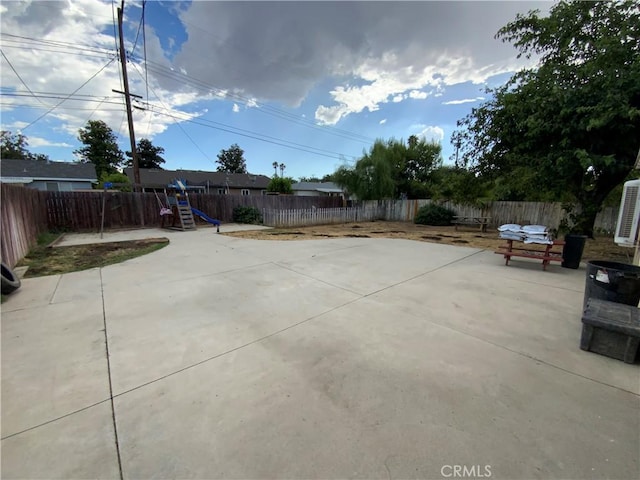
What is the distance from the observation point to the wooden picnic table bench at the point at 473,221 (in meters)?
12.4

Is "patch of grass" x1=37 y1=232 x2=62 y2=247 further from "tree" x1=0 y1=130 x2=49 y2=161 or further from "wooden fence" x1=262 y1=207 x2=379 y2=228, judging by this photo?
"tree" x1=0 y1=130 x2=49 y2=161

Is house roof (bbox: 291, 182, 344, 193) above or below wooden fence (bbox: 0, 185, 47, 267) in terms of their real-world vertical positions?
above

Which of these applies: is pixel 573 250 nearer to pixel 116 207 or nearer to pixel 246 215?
pixel 246 215

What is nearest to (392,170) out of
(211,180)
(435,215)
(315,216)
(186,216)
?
(435,215)

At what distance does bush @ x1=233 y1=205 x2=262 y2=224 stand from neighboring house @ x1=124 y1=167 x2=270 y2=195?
46.9 ft

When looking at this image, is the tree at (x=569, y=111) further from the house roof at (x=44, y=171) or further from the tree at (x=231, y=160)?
the tree at (x=231, y=160)

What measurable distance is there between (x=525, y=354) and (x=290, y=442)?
7.34 feet

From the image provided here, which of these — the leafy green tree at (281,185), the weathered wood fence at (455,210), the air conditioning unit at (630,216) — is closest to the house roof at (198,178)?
the leafy green tree at (281,185)

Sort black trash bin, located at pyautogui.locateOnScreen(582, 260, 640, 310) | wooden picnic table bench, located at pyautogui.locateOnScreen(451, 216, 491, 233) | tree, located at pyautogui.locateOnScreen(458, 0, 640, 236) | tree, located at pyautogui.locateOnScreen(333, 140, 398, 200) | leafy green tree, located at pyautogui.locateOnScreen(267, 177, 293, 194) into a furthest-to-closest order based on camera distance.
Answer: leafy green tree, located at pyautogui.locateOnScreen(267, 177, 293, 194) → tree, located at pyautogui.locateOnScreen(333, 140, 398, 200) → wooden picnic table bench, located at pyautogui.locateOnScreen(451, 216, 491, 233) → tree, located at pyautogui.locateOnScreen(458, 0, 640, 236) → black trash bin, located at pyautogui.locateOnScreen(582, 260, 640, 310)

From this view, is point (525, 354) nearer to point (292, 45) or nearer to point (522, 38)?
point (522, 38)

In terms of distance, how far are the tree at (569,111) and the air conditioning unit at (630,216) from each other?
204 centimetres

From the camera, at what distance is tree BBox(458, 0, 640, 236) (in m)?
5.37

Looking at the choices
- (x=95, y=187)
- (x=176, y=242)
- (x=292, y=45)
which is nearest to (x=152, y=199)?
(x=176, y=242)

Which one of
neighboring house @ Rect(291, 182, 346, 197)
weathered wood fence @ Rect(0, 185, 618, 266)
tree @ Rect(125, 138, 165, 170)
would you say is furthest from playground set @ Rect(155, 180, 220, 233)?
tree @ Rect(125, 138, 165, 170)
